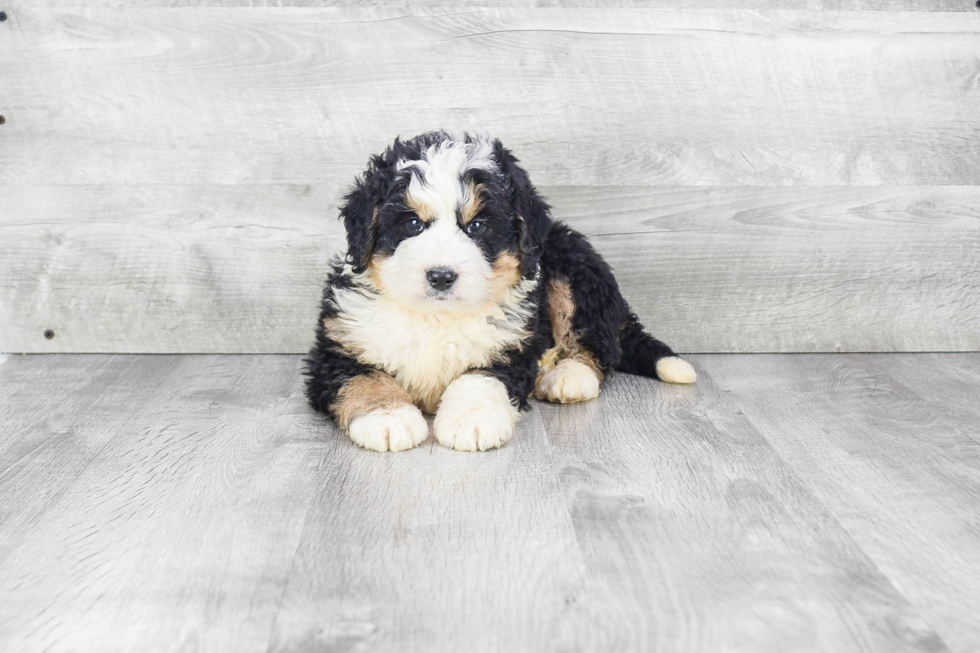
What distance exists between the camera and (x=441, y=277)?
216cm

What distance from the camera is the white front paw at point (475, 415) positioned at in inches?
87.4

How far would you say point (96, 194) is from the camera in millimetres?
3090

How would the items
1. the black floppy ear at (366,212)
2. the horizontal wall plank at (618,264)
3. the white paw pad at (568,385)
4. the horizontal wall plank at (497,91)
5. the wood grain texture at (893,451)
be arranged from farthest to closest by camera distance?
1. the horizontal wall plank at (618,264)
2. the horizontal wall plank at (497,91)
3. the white paw pad at (568,385)
4. the black floppy ear at (366,212)
5. the wood grain texture at (893,451)

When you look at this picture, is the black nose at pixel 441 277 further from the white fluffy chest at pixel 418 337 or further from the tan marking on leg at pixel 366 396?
the tan marking on leg at pixel 366 396

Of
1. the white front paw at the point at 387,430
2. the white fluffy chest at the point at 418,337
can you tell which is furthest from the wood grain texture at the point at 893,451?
the white front paw at the point at 387,430

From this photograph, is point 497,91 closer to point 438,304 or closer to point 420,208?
point 420,208

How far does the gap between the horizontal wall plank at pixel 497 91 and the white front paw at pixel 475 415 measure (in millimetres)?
1014

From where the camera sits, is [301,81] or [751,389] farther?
[301,81]

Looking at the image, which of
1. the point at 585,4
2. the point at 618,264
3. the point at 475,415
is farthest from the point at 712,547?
the point at 585,4

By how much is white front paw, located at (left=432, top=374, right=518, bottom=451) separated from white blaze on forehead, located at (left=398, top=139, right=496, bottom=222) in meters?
0.44

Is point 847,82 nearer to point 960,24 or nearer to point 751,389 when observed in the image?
point 960,24

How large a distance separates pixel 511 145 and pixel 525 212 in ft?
2.70

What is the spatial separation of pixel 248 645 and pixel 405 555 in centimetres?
37

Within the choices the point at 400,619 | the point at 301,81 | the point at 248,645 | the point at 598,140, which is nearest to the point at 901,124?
the point at 598,140
